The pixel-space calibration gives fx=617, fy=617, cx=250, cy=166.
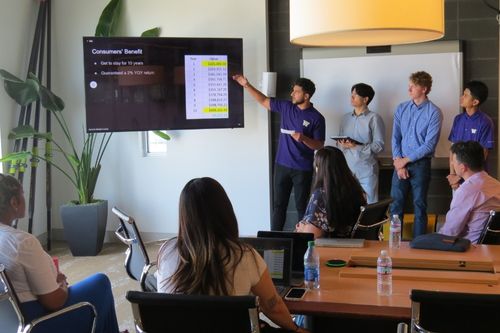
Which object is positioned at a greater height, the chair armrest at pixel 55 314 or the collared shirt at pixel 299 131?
the collared shirt at pixel 299 131

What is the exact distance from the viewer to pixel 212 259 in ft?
7.18

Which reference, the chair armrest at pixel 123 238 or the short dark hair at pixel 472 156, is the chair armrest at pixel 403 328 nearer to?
the short dark hair at pixel 472 156

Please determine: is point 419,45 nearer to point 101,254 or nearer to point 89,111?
point 89,111

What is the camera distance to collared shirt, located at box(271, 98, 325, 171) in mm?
5508

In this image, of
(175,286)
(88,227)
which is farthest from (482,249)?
(88,227)

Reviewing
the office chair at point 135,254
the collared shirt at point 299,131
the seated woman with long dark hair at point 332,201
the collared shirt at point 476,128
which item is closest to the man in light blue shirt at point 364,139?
the collared shirt at point 299,131

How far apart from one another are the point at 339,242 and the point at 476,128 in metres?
2.67

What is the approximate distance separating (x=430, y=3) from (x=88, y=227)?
428 centimetres

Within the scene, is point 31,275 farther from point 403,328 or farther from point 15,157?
point 15,157

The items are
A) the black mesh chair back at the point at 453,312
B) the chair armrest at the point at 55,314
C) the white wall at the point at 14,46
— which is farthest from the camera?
the white wall at the point at 14,46

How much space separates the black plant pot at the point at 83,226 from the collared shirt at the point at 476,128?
3.35 m

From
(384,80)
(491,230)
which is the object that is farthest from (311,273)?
(384,80)

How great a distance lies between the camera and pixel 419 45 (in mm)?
5590

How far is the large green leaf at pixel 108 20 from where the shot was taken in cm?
584
